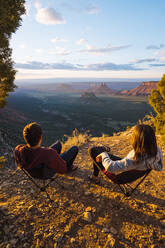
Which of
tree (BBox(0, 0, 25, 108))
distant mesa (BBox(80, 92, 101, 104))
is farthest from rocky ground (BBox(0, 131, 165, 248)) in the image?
distant mesa (BBox(80, 92, 101, 104))

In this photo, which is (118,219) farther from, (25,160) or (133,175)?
(25,160)

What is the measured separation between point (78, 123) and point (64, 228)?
68.6m

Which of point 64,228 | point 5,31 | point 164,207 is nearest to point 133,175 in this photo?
point 164,207

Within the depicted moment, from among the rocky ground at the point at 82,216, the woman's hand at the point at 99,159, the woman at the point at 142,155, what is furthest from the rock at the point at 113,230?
the woman's hand at the point at 99,159

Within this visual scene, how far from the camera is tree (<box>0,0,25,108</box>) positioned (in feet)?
13.1

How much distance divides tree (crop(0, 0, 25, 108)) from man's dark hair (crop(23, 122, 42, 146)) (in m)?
3.29

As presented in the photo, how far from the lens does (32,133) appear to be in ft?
6.97

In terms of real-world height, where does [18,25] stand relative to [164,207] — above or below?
above

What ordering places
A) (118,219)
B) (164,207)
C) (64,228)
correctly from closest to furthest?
(64,228) → (118,219) → (164,207)

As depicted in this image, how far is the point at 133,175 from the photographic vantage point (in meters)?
2.20

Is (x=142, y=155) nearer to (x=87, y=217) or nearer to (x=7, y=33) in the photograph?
(x=87, y=217)

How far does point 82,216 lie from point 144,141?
5.24 feet

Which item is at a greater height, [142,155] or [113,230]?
[142,155]

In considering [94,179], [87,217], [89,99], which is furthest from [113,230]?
[89,99]
